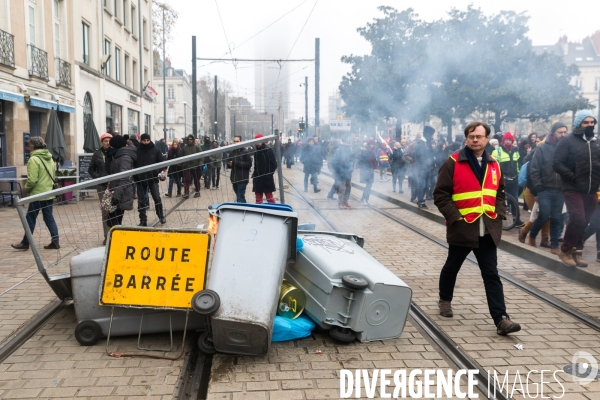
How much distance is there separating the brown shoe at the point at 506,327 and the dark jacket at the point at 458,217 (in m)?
0.63

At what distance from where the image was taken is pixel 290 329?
4.30m

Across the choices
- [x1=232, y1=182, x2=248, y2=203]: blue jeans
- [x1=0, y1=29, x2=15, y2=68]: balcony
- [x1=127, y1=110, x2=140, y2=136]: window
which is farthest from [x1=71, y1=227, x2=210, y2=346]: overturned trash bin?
[x1=127, y1=110, x2=140, y2=136]: window

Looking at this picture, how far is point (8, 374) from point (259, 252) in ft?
6.17

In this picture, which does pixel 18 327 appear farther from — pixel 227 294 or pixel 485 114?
pixel 485 114

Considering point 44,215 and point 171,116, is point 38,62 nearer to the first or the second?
point 44,215

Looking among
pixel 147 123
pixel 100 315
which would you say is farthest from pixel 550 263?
pixel 147 123

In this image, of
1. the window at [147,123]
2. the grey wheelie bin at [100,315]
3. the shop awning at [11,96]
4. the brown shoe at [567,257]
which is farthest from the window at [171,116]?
the grey wheelie bin at [100,315]

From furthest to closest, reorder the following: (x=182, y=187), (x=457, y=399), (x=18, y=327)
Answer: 1. (x=182, y=187)
2. (x=18, y=327)
3. (x=457, y=399)

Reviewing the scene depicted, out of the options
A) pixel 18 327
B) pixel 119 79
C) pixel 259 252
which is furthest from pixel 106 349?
pixel 119 79

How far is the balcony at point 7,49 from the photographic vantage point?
14.6 m

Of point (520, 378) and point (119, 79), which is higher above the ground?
point (119, 79)

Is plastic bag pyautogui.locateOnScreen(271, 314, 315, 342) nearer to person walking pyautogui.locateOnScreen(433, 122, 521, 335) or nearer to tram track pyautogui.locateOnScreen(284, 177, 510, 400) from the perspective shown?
tram track pyautogui.locateOnScreen(284, 177, 510, 400)

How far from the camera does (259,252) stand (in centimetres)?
410

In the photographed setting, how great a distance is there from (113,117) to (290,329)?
78.3 feet
